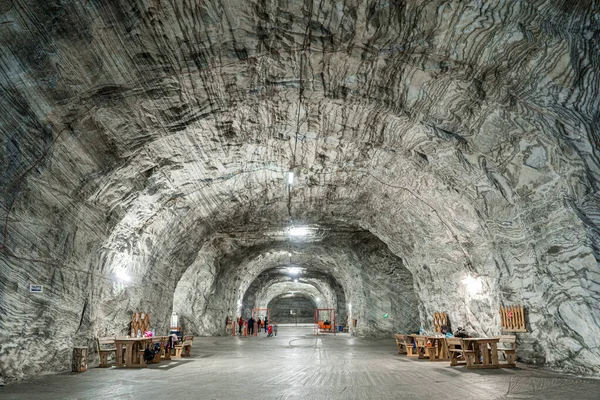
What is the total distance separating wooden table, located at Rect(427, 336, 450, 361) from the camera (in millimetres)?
10977

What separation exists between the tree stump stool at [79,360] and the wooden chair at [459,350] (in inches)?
310

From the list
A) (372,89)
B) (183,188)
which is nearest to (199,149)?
(183,188)

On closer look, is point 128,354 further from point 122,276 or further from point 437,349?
point 437,349

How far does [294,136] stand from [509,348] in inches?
269

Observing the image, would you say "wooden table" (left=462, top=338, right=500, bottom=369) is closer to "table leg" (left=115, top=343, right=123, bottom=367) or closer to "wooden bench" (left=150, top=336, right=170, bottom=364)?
"wooden bench" (left=150, top=336, right=170, bottom=364)

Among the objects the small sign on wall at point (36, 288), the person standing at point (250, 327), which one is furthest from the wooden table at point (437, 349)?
the person standing at point (250, 327)

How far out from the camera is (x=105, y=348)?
32.2ft

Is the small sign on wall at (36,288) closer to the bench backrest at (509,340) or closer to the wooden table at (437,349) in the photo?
the wooden table at (437,349)

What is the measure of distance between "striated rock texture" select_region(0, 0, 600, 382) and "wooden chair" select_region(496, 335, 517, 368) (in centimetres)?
28

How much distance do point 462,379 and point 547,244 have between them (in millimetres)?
3017

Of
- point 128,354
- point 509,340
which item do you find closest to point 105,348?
point 128,354

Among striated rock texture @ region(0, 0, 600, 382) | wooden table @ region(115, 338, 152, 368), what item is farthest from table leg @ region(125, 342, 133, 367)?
striated rock texture @ region(0, 0, 600, 382)

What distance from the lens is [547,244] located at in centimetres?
809

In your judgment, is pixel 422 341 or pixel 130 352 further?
pixel 422 341
